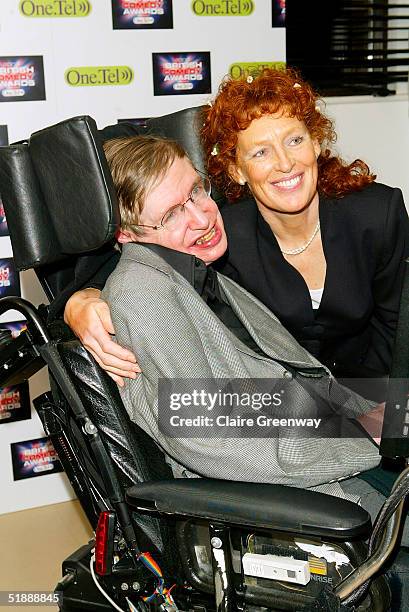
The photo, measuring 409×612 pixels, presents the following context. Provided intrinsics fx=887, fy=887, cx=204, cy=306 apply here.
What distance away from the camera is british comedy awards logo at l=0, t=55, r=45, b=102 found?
285 centimetres

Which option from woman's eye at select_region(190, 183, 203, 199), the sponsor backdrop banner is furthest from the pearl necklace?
the sponsor backdrop banner

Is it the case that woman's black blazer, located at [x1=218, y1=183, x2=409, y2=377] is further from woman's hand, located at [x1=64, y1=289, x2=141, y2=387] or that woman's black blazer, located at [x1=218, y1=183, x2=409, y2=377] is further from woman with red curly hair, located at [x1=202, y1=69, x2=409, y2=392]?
woman's hand, located at [x1=64, y1=289, x2=141, y2=387]

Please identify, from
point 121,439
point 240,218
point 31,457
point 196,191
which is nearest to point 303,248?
point 240,218

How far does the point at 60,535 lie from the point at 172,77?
62.6 inches

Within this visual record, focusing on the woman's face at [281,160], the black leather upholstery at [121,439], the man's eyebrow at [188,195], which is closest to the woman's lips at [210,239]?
the man's eyebrow at [188,195]

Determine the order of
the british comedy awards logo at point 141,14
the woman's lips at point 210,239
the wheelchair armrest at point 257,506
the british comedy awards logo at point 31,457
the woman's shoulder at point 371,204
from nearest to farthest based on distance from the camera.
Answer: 1. the wheelchair armrest at point 257,506
2. the woman's lips at point 210,239
3. the woman's shoulder at point 371,204
4. the british comedy awards logo at point 141,14
5. the british comedy awards logo at point 31,457

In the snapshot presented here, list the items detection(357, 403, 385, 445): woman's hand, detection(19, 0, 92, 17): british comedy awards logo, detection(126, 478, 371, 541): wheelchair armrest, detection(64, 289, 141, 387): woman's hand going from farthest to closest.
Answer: detection(19, 0, 92, 17): british comedy awards logo → detection(357, 403, 385, 445): woman's hand → detection(64, 289, 141, 387): woman's hand → detection(126, 478, 371, 541): wheelchair armrest

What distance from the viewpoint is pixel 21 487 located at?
3127 mm

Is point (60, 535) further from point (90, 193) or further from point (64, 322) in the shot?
point (90, 193)

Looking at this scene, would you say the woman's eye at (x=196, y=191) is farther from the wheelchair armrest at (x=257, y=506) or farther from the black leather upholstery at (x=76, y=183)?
the wheelchair armrest at (x=257, y=506)

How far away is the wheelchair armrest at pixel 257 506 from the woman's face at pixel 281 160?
746 mm

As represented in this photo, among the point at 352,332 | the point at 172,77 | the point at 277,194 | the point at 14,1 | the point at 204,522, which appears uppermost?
the point at 14,1

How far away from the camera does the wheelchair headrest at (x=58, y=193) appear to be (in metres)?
1.69

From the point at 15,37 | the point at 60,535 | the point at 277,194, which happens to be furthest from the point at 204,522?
the point at 15,37
